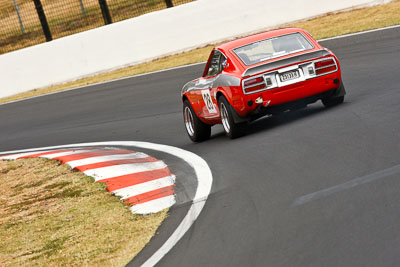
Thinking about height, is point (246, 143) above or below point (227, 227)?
below

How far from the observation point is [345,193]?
243 inches

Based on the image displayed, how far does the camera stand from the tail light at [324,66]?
32.6 ft

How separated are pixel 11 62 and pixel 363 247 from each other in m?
19.0

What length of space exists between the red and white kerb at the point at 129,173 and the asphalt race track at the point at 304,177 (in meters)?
0.62

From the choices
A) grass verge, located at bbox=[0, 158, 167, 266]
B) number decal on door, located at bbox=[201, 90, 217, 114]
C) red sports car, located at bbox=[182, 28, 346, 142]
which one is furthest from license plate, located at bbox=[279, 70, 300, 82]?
grass verge, located at bbox=[0, 158, 167, 266]

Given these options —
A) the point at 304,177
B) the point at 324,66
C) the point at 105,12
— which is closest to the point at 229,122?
the point at 324,66

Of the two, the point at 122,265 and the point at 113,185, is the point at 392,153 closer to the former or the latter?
the point at 122,265

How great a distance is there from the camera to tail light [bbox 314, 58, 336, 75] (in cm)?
994

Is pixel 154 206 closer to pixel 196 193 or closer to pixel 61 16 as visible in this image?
pixel 196 193

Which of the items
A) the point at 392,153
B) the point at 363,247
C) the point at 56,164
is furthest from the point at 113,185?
the point at 363,247

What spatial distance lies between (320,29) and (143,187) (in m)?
12.7

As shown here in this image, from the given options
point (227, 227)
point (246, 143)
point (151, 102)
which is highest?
point (227, 227)

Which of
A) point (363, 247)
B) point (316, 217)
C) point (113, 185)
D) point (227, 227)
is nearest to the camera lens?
point (363, 247)

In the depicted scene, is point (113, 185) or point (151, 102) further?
point (151, 102)
